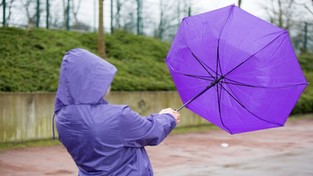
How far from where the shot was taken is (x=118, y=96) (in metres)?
15.0

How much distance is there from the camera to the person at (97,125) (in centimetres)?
279

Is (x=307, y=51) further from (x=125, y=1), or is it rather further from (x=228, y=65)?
(x=228, y=65)

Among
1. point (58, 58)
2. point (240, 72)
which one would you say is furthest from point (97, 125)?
point (58, 58)

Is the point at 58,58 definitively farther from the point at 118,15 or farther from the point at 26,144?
the point at 118,15

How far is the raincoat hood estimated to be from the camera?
2.84m

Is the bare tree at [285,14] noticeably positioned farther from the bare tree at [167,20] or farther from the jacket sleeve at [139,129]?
the jacket sleeve at [139,129]

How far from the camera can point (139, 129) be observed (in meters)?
2.84

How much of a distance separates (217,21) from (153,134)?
1.56 meters

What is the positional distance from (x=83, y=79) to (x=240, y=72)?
155cm

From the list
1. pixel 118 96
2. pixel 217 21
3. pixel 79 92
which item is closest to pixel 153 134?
pixel 79 92

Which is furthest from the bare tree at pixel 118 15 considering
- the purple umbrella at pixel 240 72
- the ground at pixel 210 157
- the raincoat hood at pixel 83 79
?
the raincoat hood at pixel 83 79

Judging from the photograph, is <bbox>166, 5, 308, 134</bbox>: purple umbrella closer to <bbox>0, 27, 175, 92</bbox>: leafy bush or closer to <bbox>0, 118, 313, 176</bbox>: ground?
<bbox>0, 118, 313, 176</bbox>: ground

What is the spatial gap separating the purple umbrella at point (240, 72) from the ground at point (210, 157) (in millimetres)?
4994

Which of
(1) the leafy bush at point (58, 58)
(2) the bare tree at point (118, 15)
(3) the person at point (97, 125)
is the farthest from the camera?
(2) the bare tree at point (118, 15)
